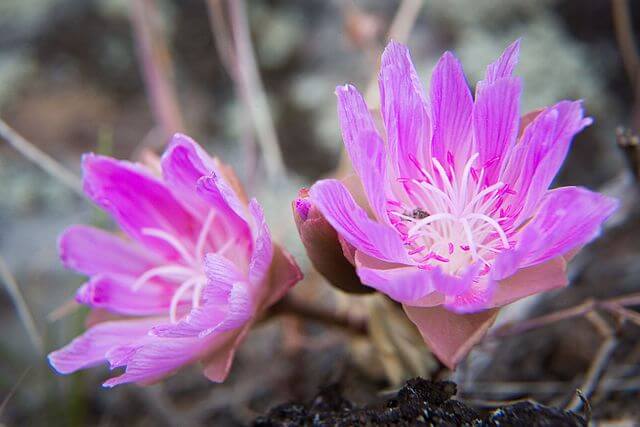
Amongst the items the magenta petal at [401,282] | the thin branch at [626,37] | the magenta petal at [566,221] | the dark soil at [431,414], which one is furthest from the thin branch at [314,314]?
the thin branch at [626,37]

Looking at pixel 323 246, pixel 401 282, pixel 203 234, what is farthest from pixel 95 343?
pixel 401 282

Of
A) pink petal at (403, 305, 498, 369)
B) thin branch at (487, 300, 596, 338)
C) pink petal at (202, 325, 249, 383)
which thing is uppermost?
pink petal at (403, 305, 498, 369)

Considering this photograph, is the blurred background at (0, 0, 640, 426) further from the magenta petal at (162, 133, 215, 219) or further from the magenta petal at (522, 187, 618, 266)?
the magenta petal at (522, 187, 618, 266)

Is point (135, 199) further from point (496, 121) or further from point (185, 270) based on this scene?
point (496, 121)

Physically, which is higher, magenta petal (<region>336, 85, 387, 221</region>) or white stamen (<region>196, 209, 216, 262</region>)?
magenta petal (<region>336, 85, 387, 221</region>)

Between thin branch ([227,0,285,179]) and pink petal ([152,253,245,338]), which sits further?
thin branch ([227,0,285,179])

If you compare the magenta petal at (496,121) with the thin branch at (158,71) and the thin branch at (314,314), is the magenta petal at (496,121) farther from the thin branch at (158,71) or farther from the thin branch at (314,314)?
the thin branch at (158,71)

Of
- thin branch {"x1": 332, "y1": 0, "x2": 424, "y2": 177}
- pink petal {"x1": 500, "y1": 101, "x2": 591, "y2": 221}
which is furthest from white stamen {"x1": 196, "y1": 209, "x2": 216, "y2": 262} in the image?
thin branch {"x1": 332, "y1": 0, "x2": 424, "y2": 177}
